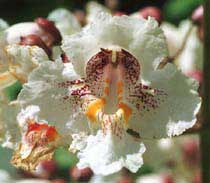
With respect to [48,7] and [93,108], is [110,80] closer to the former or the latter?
[93,108]

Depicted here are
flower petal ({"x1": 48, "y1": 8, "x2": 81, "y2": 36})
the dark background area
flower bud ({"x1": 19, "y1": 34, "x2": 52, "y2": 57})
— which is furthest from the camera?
the dark background area

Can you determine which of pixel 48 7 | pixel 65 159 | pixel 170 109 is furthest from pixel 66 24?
pixel 48 7

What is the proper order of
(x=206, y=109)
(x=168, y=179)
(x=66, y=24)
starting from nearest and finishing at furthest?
1. (x=206, y=109)
2. (x=66, y=24)
3. (x=168, y=179)

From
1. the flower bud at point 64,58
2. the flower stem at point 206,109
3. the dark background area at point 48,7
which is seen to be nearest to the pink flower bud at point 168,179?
the flower stem at point 206,109

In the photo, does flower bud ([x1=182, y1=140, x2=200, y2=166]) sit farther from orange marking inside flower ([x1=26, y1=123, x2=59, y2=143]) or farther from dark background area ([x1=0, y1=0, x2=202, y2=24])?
orange marking inside flower ([x1=26, y1=123, x2=59, y2=143])

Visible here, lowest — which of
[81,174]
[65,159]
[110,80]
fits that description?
[65,159]

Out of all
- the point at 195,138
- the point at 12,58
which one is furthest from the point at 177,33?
the point at 12,58

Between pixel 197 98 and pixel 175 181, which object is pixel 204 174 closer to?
pixel 197 98

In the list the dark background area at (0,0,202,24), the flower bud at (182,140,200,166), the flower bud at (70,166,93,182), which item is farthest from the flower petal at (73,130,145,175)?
the dark background area at (0,0,202,24)
